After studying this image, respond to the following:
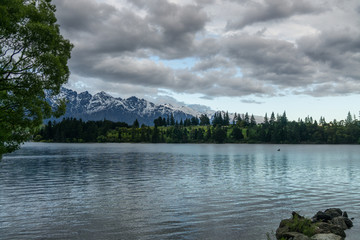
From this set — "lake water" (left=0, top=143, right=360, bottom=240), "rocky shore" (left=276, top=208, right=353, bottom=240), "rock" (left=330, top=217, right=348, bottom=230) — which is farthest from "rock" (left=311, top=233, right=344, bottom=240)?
"rock" (left=330, top=217, right=348, bottom=230)

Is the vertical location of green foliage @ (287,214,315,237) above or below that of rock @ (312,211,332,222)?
above

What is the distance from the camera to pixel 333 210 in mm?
33000

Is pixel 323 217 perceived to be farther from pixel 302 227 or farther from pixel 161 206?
pixel 161 206

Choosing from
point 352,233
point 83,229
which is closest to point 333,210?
point 352,233

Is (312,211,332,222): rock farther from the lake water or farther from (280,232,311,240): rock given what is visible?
(280,232,311,240): rock

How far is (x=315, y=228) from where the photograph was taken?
88.2ft

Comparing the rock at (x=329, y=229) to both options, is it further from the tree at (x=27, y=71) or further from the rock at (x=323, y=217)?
the tree at (x=27, y=71)

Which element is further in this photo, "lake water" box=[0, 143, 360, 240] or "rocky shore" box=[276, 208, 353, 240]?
"lake water" box=[0, 143, 360, 240]

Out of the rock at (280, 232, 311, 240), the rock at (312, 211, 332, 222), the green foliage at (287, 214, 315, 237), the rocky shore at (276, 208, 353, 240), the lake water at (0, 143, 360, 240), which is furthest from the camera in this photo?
the rock at (312, 211, 332, 222)

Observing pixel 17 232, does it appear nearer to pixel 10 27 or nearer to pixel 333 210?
pixel 10 27

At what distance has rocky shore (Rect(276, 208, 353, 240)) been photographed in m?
24.9

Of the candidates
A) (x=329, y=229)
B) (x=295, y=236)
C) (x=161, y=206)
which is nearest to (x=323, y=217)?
(x=329, y=229)

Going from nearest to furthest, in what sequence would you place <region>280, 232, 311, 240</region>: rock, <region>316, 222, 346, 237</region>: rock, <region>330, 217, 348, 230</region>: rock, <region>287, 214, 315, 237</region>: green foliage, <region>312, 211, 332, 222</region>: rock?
<region>280, 232, 311, 240</region>: rock → <region>287, 214, 315, 237</region>: green foliage → <region>316, 222, 346, 237</region>: rock → <region>330, 217, 348, 230</region>: rock → <region>312, 211, 332, 222</region>: rock

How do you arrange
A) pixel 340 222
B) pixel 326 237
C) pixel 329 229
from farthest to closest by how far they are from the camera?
1. pixel 340 222
2. pixel 329 229
3. pixel 326 237
